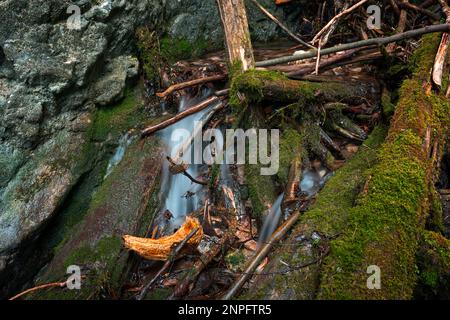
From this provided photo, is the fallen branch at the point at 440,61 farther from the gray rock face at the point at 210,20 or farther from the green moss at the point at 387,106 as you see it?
the gray rock face at the point at 210,20

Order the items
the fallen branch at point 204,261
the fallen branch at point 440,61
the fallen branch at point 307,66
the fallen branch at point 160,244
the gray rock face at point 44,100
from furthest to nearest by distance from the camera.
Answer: the fallen branch at point 307,66 → the gray rock face at point 44,100 → the fallen branch at point 440,61 → the fallen branch at point 160,244 → the fallen branch at point 204,261

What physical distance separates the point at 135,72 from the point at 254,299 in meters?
3.67

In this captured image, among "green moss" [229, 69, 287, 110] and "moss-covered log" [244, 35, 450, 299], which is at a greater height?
"green moss" [229, 69, 287, 110]

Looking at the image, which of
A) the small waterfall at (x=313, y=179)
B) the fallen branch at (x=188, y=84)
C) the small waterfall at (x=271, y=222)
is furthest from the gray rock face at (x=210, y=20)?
the small waterfall at (x=271, y=222)

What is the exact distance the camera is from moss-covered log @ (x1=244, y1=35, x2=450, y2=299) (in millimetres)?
2227

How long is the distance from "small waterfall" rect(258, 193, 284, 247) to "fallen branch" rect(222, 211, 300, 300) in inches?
16.3

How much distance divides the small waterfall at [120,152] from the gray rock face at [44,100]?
12.7 inches

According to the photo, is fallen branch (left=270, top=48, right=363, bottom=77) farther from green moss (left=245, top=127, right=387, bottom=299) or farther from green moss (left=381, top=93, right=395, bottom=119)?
green moss (left=245, top=127, right=387, bottom=299)

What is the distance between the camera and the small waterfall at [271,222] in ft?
11.0

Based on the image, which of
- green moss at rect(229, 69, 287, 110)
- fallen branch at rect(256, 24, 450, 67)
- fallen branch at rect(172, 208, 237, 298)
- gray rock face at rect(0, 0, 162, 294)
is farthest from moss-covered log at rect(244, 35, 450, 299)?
gray rock face at rect(0, 0, 162, 294)

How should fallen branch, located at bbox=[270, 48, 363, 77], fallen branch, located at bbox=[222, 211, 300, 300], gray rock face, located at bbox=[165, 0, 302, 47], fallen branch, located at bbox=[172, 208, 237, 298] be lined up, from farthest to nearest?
gray rock face, located at bbox=[165, 0, 302, 47] < fallen branch, located at bbox=[270, 48, 363, 77] < fallen branch, located at bbox=[172, 208, 237, 298] < fallen branch, located at bbox=[222, 211, 300, 300]

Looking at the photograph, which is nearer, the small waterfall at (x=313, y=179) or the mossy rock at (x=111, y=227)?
the mossy rock at (x=111, y=227)

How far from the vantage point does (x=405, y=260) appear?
91.0 inches

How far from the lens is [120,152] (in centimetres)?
451
